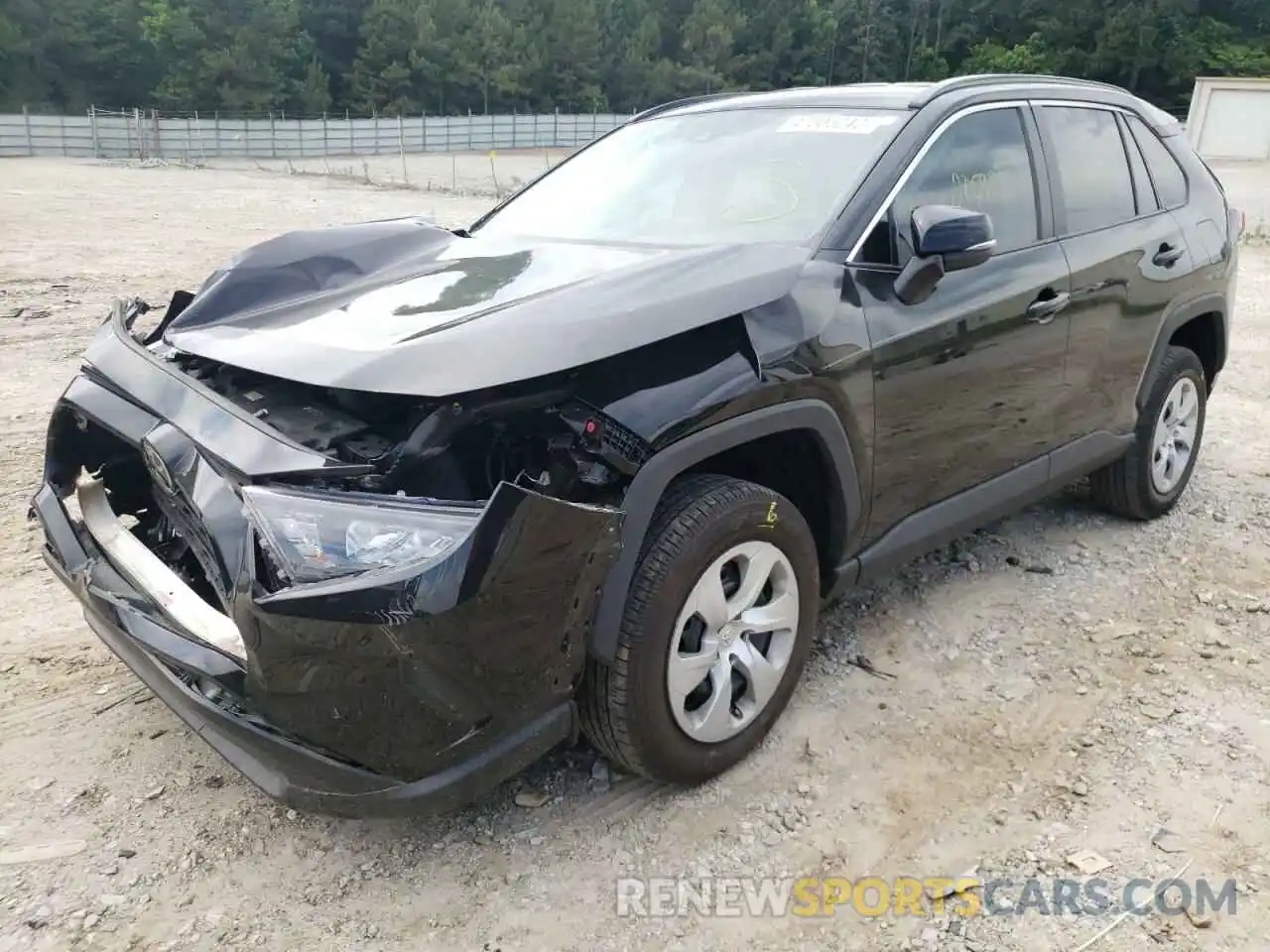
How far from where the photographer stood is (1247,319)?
9.04 meters

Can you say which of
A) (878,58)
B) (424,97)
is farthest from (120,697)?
(878,58)

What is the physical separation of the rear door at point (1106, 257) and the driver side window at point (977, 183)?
0.59 ft

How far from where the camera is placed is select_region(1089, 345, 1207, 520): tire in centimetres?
433

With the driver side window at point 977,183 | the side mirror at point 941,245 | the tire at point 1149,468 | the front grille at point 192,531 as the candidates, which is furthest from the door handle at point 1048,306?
the front grille at point 192,531

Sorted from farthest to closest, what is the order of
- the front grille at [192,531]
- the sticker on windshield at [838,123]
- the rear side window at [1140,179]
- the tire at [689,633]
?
the rear side window at [1140,179] → the sticker on windshield at [838,123] → the tire at [689,633] → the front grille at [192,531]

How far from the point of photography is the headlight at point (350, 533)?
2.02 meters

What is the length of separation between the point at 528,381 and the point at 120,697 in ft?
5.89

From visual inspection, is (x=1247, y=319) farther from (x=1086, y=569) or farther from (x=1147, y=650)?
(x=1147, y=650)

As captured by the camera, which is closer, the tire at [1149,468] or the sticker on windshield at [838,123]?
the sticker on windshield at [838,123]

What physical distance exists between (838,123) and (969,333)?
84 cm

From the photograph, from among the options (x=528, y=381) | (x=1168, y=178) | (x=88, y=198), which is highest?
(x=1168, y=178)

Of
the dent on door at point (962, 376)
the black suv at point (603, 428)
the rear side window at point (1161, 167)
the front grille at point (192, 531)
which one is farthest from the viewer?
the rear side window at point (1161, 167)

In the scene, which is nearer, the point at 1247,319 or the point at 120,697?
the point at 120,697

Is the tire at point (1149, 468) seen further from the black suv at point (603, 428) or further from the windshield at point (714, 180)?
the windshield at point (714, 180)
